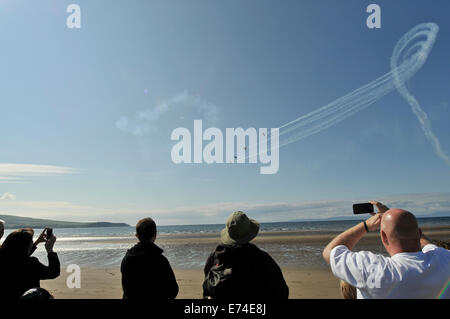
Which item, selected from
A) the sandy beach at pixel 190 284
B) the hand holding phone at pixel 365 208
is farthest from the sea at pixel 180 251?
the hand holding phone at pixel 365 208

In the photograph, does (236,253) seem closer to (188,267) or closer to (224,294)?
(224,294)

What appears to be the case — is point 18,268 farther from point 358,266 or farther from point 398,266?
point 398,266

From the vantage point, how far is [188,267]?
13.0 m

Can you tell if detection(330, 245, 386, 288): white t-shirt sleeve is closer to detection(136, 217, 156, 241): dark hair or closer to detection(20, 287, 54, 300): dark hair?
detection(136, 217, 156, 241): dark hair

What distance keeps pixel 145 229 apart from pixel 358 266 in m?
2.18

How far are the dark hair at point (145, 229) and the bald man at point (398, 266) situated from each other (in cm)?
195

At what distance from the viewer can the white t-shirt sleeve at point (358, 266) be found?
1.79m

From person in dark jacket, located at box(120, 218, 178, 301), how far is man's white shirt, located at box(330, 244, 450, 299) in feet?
6.33

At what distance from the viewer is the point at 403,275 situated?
67.2 inches

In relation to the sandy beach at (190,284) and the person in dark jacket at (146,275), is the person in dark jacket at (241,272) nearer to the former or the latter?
the person in dark jacket at (146,275)

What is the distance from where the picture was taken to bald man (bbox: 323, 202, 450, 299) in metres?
1.71

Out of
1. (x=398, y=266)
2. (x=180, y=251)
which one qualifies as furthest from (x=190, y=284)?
(x=180, y=251)
